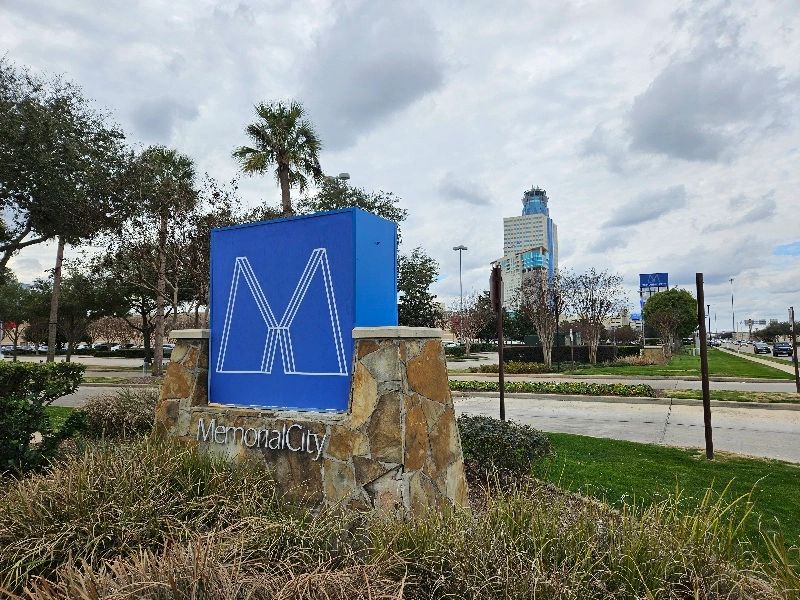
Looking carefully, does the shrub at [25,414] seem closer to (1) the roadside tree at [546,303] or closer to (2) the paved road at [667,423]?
(2) the paved road at [667,423]

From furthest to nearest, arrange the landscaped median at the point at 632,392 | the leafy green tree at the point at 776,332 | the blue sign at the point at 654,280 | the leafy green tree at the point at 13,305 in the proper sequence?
the leafy green tree at the point at 776,332
the blue sign at the point at 654,280
the leafy green tree at the point at 13,305
the landscaped median at the point at 632,392

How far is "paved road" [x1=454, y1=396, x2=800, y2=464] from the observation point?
935 cm

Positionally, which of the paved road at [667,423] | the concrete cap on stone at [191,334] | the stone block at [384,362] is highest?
the concrete cap on stone at [191,334]

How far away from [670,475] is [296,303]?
553 cm

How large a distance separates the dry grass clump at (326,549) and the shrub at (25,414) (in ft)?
8.50

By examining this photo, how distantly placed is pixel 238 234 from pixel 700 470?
6.89 metres

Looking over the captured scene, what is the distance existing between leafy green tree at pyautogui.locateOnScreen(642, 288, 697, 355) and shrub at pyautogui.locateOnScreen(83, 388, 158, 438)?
135 feet

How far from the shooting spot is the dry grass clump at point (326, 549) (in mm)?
2469

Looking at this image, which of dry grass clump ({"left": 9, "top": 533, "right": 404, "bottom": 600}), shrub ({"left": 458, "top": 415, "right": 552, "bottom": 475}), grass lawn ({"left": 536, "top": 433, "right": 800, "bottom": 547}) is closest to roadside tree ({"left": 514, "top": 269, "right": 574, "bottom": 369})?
grass lawn ({"left": 536, "top": 433, "right": 800, "bottom": 547})

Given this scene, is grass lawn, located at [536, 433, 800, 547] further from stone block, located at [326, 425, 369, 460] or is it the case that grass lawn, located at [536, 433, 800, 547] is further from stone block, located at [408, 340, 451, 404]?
stone block, located at [326, 425, 369, 460]

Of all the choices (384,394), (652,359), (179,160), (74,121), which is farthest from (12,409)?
(652,359)

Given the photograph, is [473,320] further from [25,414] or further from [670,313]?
[25,414]

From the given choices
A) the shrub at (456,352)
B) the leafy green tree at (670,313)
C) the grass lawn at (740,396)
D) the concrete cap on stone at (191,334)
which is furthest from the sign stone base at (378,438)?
the shrub at (456,352)

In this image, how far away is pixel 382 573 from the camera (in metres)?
2.71
